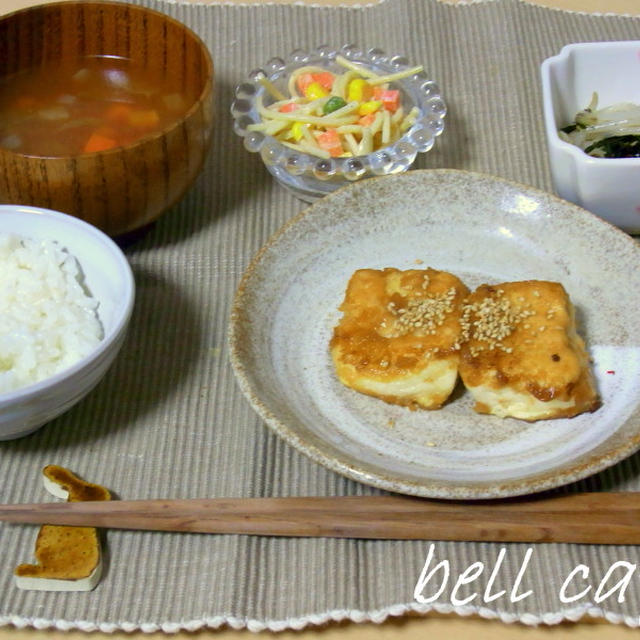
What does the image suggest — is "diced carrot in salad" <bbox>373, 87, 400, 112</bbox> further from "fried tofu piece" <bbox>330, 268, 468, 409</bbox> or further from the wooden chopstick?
the wooden chopstick

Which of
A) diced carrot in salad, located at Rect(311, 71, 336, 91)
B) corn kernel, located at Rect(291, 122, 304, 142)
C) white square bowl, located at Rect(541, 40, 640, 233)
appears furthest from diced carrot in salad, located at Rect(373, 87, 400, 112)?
white square bowl, located at Rect(541, 40, 640, 233)

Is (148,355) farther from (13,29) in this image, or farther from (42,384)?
(13,29)

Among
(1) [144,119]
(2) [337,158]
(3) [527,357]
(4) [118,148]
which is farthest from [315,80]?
(3) [527,357]

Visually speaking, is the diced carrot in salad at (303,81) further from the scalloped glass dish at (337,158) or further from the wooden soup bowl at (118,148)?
the wooden soup bowl at (118,148)

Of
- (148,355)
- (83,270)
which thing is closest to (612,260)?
(148,355)

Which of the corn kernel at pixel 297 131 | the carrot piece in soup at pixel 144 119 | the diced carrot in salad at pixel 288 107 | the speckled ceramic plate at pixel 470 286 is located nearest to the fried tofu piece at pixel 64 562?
the speckled ceramic plate at pixel 470 286

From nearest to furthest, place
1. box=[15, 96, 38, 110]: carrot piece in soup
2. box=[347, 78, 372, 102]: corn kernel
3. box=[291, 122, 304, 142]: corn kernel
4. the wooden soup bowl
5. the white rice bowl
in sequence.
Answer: the white rice bowl, the wooden soup bowl, box=[15, 96, 38, 110]: carrot piece in soup, box=[291, 122, 304, 142]: corn kernel, box=[347, 78, 372, 102]: corn kernel

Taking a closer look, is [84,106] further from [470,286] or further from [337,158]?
[470,286]
